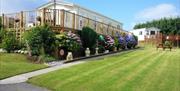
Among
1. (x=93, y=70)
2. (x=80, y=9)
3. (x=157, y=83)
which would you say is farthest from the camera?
(x=80, y=9)

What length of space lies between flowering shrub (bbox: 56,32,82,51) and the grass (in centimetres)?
263

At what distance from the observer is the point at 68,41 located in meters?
20.7

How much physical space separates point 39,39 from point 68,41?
1.87m

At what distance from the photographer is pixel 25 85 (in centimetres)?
1191

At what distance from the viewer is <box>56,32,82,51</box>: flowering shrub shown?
67.2 feet

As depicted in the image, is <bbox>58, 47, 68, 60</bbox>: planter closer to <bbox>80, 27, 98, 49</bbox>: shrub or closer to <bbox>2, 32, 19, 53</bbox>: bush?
<bbox>2, 32, 19, 53</bbox>: bush

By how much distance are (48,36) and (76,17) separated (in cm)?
481

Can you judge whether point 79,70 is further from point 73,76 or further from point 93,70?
point 73,76

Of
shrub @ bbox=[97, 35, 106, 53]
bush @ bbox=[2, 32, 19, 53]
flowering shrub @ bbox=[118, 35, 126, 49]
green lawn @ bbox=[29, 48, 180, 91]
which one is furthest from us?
flowering shrub @ bbox=[118, 35, 126, 49]

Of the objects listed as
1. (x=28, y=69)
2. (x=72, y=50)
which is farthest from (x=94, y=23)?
(x=28, y=69)

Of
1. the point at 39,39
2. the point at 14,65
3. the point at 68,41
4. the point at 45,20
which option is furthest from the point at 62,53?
the point at 14,65

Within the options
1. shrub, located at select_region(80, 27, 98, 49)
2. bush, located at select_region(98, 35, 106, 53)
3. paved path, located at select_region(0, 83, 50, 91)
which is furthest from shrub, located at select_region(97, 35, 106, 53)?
paved path, located at select_region(0, 83, 50, 91)

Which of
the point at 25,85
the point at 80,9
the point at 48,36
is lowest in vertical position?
the point at 25,85

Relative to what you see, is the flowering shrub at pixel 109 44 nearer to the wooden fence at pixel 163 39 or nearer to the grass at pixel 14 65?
the grass at pixel 14 65
